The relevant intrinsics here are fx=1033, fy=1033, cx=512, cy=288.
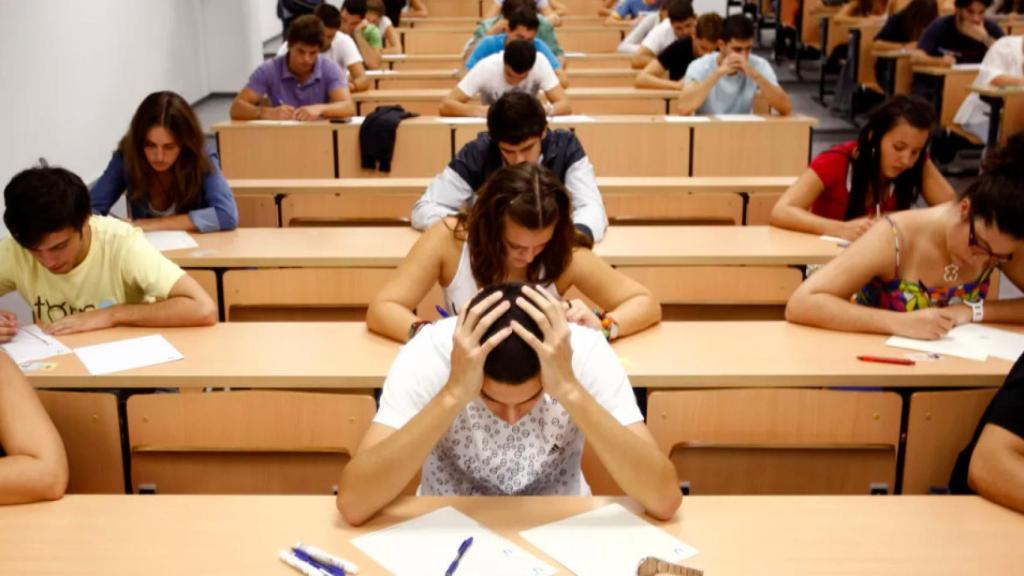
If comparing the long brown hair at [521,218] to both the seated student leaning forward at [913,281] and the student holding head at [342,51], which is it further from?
the student holding head at [342,51]

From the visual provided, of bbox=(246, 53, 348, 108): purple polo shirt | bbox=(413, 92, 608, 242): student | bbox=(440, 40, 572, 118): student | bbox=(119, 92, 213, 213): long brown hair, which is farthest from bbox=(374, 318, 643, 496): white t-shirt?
bbox=(246, 53, 348, 108): purple polo shirt

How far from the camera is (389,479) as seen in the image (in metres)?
1.73

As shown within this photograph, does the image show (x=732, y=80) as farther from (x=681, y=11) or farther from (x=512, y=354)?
(x=512, y=354)

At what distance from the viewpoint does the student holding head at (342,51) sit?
7359mm

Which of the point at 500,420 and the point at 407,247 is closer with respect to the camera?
the point at 500,420

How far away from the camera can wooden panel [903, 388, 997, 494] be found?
7.17ft

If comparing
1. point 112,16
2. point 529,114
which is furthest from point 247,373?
point 112,16

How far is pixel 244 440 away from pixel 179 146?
1752mm

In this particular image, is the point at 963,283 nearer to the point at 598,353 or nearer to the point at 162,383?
the point at 598,353

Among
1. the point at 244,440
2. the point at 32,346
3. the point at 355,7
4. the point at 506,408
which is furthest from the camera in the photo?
the point at 355,7

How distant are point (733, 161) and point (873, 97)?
152 inches

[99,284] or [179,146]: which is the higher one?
[179,146]

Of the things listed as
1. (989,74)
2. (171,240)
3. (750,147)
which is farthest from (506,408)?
(989,74)

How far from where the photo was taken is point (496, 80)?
6062mm
